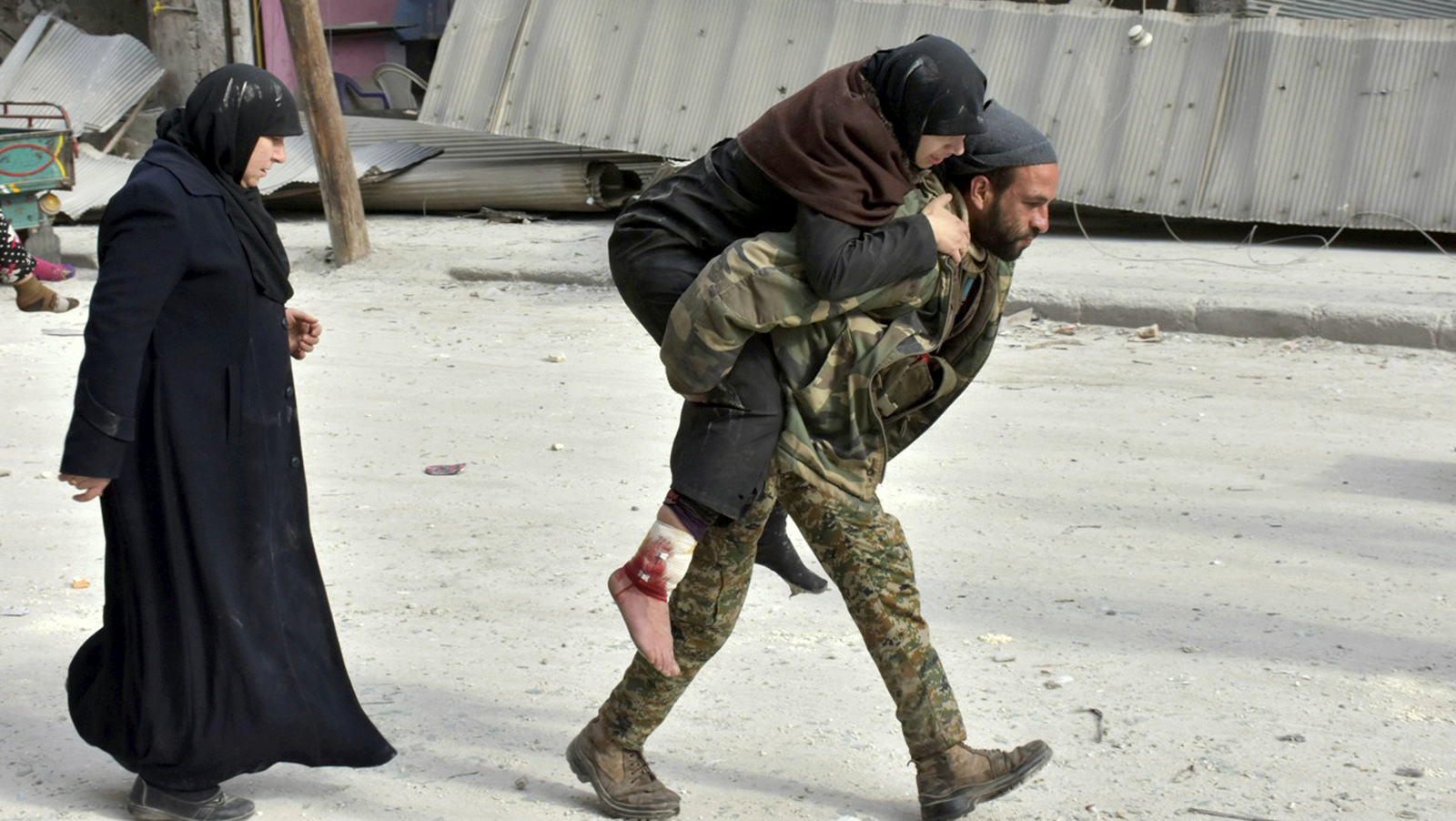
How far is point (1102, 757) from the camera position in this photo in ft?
11.0

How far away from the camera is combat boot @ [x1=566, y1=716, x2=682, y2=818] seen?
3049 mm

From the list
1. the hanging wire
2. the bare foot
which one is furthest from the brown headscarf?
the hanging wire

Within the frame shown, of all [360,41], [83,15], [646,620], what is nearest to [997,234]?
[646,620]

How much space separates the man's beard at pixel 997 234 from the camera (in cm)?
270

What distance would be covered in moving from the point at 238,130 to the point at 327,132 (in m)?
7.32

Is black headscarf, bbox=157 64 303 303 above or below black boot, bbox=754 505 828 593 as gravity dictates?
above

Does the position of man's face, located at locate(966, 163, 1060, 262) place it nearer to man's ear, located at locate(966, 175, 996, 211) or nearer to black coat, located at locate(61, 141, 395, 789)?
man's ear, located at locate(966, 175, 996, 211)

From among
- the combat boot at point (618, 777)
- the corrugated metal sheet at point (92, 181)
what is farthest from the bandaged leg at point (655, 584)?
the corrugated metal sheet at point (92, 181)

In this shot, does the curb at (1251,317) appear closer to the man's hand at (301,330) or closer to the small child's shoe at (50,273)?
the small child's shoe at (50,273)

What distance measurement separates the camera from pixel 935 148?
8.22 ft

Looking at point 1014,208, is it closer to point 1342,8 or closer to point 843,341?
point 843,341

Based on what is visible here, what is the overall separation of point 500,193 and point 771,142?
937cm

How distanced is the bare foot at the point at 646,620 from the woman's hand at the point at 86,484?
95 cm

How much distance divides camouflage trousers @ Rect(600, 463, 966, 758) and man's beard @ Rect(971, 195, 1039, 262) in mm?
518
